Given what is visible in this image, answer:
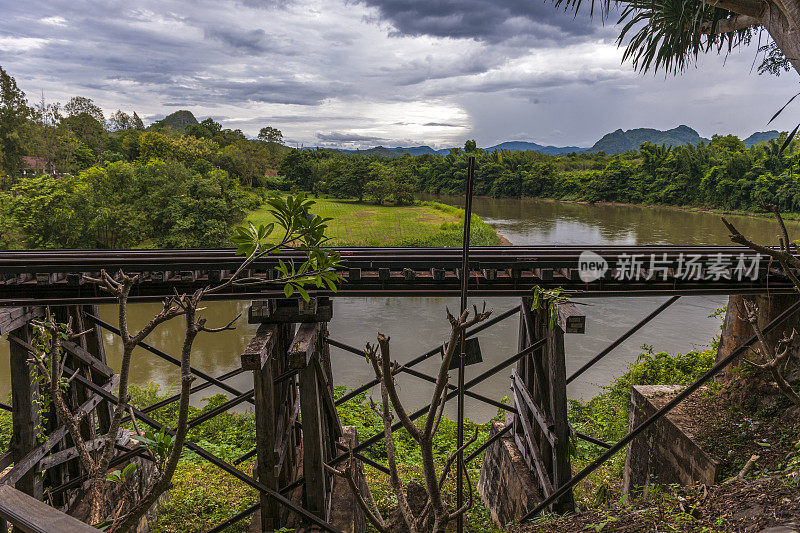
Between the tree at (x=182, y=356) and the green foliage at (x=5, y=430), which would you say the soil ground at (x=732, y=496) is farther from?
the green foliage at (x=5, y=430)

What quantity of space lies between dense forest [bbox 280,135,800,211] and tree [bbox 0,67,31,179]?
935 inches

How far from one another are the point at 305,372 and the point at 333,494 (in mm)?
2414

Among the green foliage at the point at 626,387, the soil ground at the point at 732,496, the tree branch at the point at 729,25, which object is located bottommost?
the green foliage at the point at 626,387

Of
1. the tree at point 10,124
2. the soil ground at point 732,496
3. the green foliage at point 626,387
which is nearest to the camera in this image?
the soil ground at point 732,496

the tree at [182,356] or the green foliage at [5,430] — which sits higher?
the tree at [182,356]

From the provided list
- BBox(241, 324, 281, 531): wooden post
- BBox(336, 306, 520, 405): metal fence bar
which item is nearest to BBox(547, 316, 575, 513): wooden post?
BBox(336, 306, 520, 405): metal fence bar

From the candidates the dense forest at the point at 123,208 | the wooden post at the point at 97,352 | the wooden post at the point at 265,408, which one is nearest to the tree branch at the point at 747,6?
the wooden post at the point at 265,408

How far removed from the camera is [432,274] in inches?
226

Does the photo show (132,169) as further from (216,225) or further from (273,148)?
(273,148)

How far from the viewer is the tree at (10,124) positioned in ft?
114

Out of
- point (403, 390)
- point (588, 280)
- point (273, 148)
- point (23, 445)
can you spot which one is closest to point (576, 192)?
point (273, 148)

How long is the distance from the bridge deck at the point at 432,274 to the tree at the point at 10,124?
124 ft

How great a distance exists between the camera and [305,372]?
4641 millimetres

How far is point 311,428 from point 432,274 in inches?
88.5
